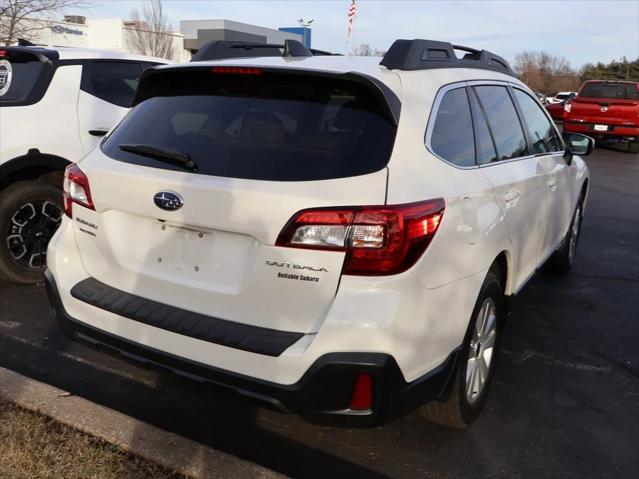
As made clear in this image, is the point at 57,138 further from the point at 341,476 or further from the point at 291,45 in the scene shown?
the point at 341,476

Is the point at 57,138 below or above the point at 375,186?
below

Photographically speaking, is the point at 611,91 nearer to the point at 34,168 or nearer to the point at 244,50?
the point at 244,50

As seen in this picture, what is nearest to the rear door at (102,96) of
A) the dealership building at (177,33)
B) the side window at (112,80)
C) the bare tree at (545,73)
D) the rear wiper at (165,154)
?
the side window at (112,80)

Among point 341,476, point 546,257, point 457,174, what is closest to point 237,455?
point 341,476

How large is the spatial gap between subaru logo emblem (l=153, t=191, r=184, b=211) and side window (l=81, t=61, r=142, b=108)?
3038 millimetres

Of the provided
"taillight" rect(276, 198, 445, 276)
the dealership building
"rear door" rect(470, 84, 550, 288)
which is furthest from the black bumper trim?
the dealership building

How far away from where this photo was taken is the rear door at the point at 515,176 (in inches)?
129

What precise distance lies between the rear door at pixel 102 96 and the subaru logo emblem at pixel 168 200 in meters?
2.72

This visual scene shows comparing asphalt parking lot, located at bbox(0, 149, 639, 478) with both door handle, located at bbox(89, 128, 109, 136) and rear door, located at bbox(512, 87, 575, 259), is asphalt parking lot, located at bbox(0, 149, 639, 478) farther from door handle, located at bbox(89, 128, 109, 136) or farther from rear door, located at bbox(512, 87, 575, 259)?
door handle, located at bbox(89, 128, 109, 136)

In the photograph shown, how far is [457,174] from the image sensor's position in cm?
274

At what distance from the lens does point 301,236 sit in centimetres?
229

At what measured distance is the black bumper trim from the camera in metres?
2.35

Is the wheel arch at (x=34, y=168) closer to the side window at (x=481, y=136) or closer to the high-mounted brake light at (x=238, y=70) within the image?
the high-mounted brake light at (x=238, y=70)

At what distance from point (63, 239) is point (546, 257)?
131 inches
